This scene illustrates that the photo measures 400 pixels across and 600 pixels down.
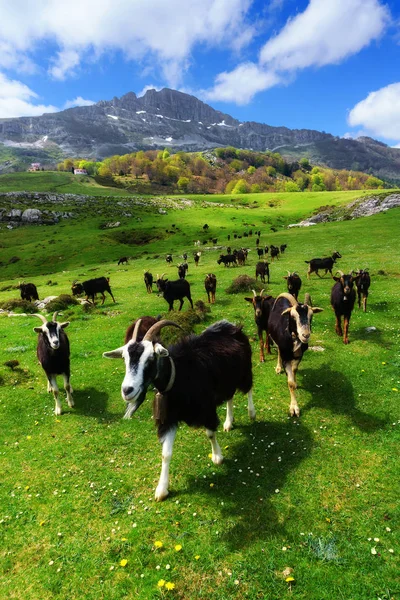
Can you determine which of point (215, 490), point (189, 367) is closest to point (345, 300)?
point (189, 367)

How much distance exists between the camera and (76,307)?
27375mm

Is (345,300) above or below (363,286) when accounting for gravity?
above

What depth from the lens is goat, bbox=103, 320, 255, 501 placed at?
6.58 meters

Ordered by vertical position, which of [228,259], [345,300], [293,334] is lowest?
[228,259]

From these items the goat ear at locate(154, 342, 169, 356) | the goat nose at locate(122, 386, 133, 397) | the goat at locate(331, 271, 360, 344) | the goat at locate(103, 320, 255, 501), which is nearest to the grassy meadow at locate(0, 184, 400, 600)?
the goat at locate(331, 271, 360, 344)

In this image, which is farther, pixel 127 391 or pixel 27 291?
pixel 27 291

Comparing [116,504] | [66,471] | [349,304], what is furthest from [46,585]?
[349,304]

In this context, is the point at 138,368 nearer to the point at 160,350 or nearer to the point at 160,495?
the point at 160,350

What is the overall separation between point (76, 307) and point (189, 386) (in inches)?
872

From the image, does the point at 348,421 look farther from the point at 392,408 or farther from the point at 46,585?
the point at 46,585

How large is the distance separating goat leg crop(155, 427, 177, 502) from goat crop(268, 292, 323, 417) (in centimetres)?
451

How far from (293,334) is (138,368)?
5757mm

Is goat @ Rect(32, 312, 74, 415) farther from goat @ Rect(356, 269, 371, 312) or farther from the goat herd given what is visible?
goat @ Rect(356, 269, 371, 312)

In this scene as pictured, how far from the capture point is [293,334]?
10.5m
